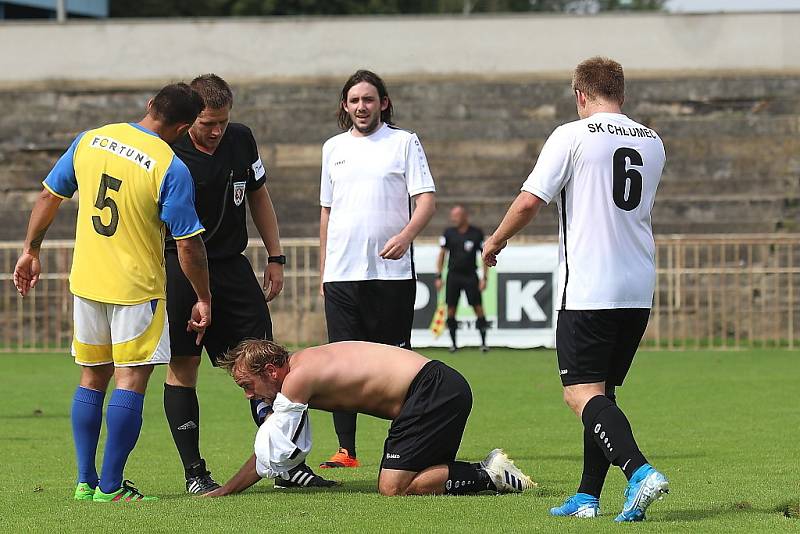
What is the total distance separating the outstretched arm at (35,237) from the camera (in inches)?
276

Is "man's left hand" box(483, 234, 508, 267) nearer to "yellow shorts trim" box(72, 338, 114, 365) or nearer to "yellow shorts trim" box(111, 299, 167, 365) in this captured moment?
"yellow shorts trim" box(111, 299, 167, 365)

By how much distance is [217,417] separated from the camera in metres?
12.2

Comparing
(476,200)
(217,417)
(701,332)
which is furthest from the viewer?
(476,200)

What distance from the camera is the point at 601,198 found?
618 centimetres

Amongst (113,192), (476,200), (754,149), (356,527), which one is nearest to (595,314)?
(356,527)

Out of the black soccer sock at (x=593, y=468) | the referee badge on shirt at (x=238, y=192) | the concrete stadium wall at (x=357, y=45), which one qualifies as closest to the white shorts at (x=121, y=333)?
the referee badge on shirt at (x=238, y=192)

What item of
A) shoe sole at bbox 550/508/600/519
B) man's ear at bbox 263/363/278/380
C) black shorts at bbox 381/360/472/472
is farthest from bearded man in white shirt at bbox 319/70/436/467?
shoe sole at bbox 550/508/600/519

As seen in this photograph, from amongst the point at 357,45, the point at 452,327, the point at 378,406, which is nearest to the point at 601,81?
the point at 378,406

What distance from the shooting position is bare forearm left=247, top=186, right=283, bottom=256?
8.27m

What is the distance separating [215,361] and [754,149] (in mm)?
19089

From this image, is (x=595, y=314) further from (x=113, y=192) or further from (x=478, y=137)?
(x=478, y=137)

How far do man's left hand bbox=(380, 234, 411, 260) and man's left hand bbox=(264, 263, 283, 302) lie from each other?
686 millimetres

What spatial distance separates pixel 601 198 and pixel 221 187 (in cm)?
249

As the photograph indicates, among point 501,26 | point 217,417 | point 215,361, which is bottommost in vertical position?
point 217,417
